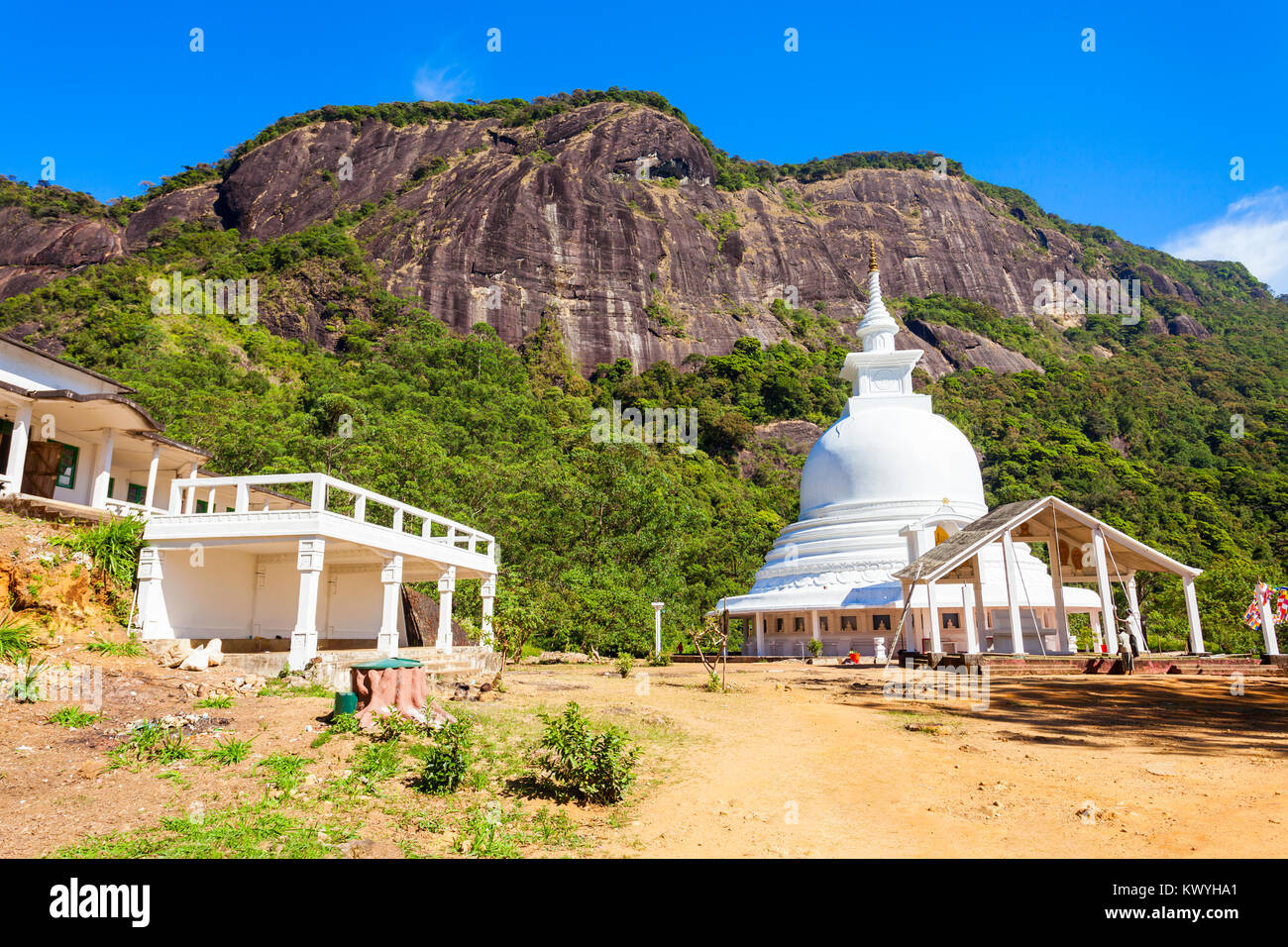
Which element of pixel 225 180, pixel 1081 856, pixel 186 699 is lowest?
pixel 1081 856

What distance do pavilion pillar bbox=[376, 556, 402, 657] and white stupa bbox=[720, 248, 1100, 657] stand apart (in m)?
15.5

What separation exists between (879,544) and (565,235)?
223 ft

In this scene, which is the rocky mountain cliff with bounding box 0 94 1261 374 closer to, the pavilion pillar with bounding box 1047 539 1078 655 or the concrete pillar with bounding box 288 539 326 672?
the concrete pillar with bounding box 288 539 326 672

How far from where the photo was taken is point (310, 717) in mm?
11797

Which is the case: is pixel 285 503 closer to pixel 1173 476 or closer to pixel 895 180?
pixel 1173 476

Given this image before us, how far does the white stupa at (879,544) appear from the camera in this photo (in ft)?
90.7

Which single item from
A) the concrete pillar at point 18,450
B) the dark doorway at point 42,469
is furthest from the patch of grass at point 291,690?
the dark doorway at point 42,469

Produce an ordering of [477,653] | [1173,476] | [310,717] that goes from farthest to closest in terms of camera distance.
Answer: [1173,476], [477,653], [310,717]

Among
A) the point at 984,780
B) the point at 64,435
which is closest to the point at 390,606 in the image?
the point at 64,435

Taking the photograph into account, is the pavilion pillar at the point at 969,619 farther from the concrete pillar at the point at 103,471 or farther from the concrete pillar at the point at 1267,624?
the concrete pillar at the point at 103,471

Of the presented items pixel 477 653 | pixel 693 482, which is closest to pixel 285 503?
pixel 477 653

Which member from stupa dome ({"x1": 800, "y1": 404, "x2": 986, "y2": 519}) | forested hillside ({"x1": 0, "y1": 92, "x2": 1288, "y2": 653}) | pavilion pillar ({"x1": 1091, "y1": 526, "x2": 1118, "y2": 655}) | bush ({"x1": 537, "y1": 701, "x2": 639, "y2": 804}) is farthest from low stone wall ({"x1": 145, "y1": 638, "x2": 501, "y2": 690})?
stupa dome ({"x1": 800, "y1": 404, "x2": 986, "y2": 519})

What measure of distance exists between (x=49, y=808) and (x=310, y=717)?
13.9 feet

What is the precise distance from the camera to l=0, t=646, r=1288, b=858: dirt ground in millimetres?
6930
